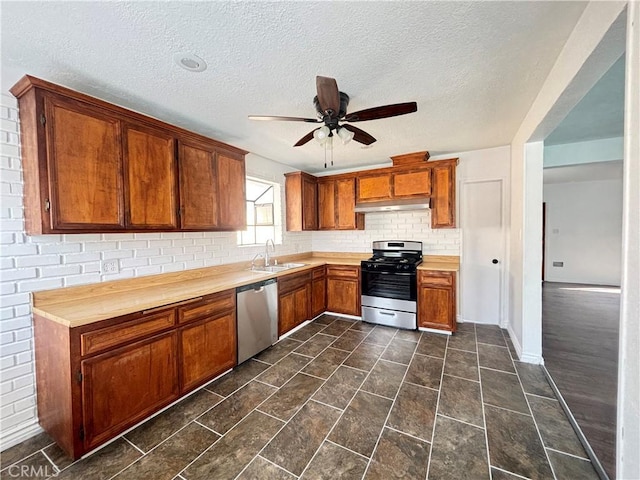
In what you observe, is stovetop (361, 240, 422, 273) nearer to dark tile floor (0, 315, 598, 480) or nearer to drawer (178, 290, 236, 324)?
dark tile floor (0, 315, 598, 480)

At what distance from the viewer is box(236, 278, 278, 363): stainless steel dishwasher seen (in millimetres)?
2727

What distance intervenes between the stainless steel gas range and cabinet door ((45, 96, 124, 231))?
3.10m

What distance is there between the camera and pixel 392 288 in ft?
12.4

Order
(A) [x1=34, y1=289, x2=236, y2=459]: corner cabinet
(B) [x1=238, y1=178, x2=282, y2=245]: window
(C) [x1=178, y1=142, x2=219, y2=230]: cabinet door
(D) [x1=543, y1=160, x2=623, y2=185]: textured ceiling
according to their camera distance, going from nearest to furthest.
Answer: (A) [x1=34, y1=289, x2=236, y2=459]: corner cabinet < (C) [x1=178, y1=142, x2=219, y2=230]: cabinet door < (B) [x1=238, y1=178, x2=282, y2=245]: window < (D) [x1=543, y1=160, x2=623, y2=185]: textured ceiling

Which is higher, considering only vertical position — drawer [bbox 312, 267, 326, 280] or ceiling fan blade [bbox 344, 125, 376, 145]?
ceiling fan blade [bbox 344, 125, 376, 145]

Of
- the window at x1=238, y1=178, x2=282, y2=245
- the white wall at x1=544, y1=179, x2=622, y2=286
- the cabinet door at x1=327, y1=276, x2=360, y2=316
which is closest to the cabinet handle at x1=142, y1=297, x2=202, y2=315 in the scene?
the window at x1=238, y1=178, x2=282, y2=245

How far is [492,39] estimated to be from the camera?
1.54 m

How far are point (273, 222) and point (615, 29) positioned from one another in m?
3.82

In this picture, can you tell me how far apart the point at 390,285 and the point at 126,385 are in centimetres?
311

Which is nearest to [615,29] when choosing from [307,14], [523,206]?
[307,14]

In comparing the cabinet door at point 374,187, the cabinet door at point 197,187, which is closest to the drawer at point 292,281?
the cabinet door at point 197,187

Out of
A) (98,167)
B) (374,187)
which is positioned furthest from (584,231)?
(98,167)

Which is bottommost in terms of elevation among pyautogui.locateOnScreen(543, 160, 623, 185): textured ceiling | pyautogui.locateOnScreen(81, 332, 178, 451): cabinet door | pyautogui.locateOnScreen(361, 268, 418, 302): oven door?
pyautogui.locateOnScreen(81, 332, 178, 451): cabinet door

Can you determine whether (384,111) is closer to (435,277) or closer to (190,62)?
(190,62)
